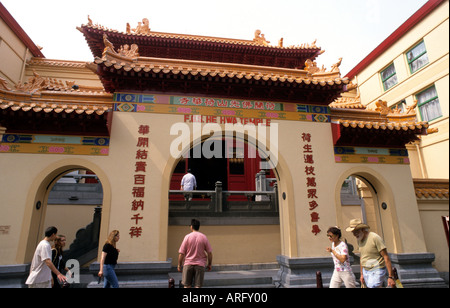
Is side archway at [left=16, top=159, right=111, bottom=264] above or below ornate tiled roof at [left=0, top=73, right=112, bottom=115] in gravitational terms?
below

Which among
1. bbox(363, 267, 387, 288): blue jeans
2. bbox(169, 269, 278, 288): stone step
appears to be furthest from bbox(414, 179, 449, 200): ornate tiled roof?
bbox(169, 269, 278, 288): stone step

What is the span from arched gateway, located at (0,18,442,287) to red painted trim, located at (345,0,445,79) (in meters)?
8.54

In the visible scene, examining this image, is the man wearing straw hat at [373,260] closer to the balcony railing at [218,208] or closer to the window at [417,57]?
the balcony railing at [218,208]

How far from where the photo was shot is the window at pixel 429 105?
12.5m

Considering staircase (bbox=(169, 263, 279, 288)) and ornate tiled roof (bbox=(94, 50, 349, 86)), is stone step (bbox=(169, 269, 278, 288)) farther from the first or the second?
ornate tiled roof (bbox=(94, 50, 349, 86))

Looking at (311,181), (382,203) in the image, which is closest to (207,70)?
(311,181)

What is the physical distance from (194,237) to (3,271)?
425 centimetres

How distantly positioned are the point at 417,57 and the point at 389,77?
1993 millimetres

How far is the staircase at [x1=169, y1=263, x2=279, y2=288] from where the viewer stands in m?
7.24

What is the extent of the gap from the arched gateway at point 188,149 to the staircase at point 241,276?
0.26 m

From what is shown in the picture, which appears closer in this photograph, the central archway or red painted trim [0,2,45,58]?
the central archway

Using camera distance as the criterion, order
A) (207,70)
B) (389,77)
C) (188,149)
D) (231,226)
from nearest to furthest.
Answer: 1. (188,149)
2. (207,70)
3. (231,226)
4. (389,77)

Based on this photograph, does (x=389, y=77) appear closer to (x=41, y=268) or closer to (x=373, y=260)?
(x=373, y=260)

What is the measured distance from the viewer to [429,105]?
13.0 meters
